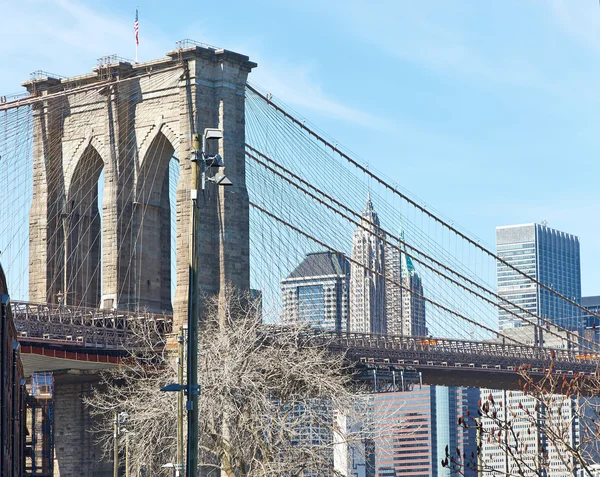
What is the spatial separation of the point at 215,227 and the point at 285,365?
24.1 meters

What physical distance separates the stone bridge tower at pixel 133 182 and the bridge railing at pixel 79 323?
70.2 inches

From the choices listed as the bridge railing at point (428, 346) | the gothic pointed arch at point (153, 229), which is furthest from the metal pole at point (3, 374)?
the gothic pointed arch at point (153, 229)

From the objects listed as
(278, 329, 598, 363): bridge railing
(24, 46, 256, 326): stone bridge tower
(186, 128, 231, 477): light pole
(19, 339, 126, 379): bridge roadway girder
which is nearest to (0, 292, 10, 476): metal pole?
(186, 128, 231, 477): light pole

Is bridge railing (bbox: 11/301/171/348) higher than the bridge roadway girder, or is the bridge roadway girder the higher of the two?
bridge railing (bbox: 11/301/171/348)

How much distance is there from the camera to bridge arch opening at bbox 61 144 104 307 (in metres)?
75.7

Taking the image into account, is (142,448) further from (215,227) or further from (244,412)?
(215,227)

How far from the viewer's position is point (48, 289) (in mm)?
75125

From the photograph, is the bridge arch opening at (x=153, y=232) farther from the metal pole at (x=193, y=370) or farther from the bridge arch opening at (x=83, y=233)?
the metal pole at (x=193, y=370)

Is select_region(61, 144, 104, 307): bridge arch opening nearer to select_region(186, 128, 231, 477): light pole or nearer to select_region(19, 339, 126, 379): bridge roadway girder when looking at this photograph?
select_region(19, 339, 126, 379): bridge roadway girder

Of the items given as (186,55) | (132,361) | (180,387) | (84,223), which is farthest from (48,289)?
(180,387)

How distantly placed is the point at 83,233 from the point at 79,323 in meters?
8.71

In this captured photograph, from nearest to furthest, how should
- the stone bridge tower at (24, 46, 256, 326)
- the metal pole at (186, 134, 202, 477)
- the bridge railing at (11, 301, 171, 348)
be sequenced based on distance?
the metal pole at (186, 134, 202, 477) < the bridge railing at (11, 301, 171, 348) < the stone bridge tower at (24, 46, 256, 326)

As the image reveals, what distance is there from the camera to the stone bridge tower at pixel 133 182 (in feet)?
227

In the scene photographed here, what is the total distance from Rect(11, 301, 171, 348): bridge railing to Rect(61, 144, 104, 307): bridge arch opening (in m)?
4.59
